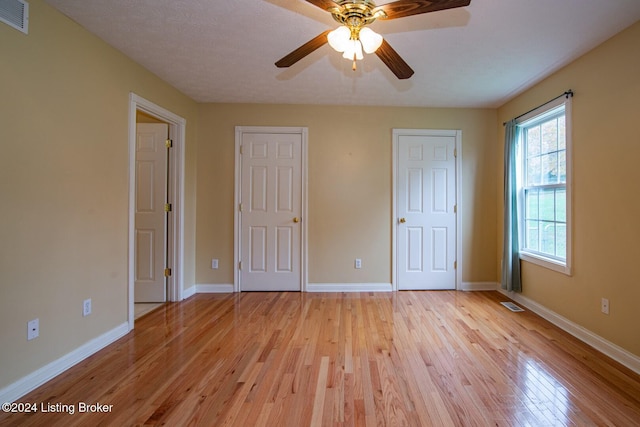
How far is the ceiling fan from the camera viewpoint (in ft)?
4.48

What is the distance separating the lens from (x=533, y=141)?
3.22 m

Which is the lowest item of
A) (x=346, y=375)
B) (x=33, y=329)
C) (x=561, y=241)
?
(x=346, y=375)

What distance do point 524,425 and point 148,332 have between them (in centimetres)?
285

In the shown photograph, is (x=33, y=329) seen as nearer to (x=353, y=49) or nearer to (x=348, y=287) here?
(x=353, y=49)

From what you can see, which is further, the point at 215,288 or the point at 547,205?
the point at 215,288

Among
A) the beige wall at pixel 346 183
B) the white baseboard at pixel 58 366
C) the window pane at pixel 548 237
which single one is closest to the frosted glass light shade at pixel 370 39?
the beige wall at pixel 346 183

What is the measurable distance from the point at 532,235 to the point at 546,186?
600 mm

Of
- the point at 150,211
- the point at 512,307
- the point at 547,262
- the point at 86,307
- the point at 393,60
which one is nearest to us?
the point at 393,60

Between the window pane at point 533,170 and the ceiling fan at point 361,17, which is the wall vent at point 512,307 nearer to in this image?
the window pane at point 533,170

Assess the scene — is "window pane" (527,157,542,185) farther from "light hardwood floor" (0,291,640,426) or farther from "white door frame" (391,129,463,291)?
"light hardwood floor" (0,291,640,426)

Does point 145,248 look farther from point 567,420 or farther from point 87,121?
point 567,420

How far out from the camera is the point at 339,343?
2375mm

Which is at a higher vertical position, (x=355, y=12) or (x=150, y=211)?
(x=355, y=12)

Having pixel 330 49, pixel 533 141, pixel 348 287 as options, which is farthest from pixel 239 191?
pixel 533 141
